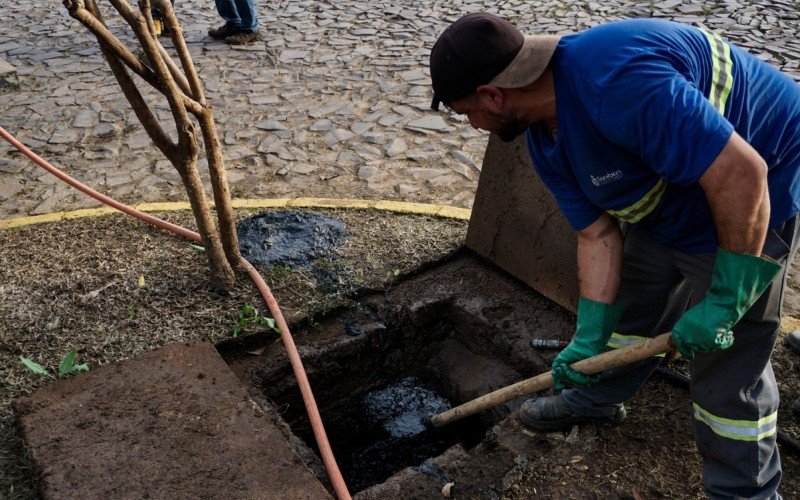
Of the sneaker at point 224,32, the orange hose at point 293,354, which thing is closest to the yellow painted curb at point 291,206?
the orange hose at point 293,354

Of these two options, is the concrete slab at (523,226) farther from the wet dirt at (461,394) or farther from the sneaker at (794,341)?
the sneaker at (794,341)

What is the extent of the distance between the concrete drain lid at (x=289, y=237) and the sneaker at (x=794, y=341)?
254 cm

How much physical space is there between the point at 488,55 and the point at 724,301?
1.12m

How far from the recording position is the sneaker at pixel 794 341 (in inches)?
142

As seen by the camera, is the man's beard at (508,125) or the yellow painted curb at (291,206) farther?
the yellow painted curb at (291,206)

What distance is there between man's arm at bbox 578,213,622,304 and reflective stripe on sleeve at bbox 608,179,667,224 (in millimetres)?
163

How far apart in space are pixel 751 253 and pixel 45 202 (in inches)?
190

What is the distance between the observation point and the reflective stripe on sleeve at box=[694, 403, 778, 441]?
2.68m

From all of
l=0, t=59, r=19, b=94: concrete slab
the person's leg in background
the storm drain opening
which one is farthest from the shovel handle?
the person's leg in background

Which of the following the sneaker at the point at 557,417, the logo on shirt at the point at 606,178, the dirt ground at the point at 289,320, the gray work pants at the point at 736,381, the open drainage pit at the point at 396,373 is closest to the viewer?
the logo on shirt at the point at 606,178

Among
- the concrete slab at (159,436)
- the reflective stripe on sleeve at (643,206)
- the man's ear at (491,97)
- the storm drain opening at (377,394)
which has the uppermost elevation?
the man's ear at (491,97)

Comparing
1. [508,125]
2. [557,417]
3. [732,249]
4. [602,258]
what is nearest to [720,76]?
[732,249]

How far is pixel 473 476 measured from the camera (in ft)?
10.3

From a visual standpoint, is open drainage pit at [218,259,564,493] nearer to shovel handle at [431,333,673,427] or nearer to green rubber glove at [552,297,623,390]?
shovel handle at [431,333,673,427]
